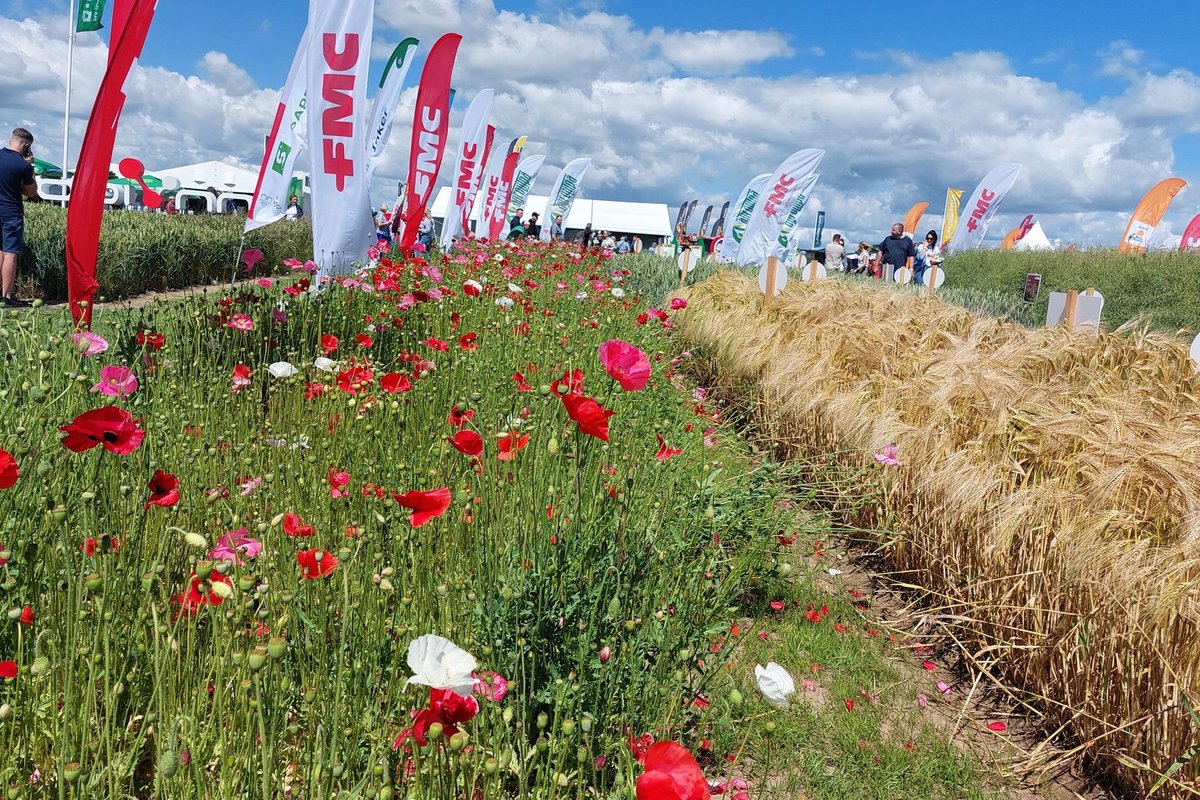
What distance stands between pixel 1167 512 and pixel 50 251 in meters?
11.5

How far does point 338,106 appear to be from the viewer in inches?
247

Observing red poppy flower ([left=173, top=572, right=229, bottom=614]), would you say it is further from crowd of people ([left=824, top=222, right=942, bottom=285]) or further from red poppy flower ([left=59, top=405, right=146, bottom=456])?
crowd of people ([left=824, top=222, right=942, bottom=285])

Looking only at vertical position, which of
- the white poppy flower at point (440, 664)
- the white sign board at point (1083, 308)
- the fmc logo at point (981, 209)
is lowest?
the white poppy flower at point (440, 664)

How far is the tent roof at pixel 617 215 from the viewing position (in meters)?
44.8

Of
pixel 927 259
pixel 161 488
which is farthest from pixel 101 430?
pixel 927 259

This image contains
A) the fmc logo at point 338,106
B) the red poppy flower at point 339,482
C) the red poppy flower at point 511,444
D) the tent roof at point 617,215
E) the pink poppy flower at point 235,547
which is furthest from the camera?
the tent roof at point 617,215

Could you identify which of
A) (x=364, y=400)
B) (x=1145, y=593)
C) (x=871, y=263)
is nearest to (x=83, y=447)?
(x=364, y=400)

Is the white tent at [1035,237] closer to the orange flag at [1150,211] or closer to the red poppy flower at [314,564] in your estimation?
the orange flag at [1150,211]

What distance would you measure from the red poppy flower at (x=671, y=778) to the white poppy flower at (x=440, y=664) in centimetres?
24

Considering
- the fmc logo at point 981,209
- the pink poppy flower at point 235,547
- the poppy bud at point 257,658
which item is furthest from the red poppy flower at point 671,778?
the fmc logo at point 981,209

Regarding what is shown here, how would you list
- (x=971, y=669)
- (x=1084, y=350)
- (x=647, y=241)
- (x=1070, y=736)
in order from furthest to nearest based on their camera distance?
1. (x=647, y=241)
2. (x=1084, y=350)
3. (x=971, y=669)
4. (x=1070, y=736)

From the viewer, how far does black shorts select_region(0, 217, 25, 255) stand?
755 centimetres

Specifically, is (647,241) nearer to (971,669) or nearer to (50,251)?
(50,251)

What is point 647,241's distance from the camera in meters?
47.4
